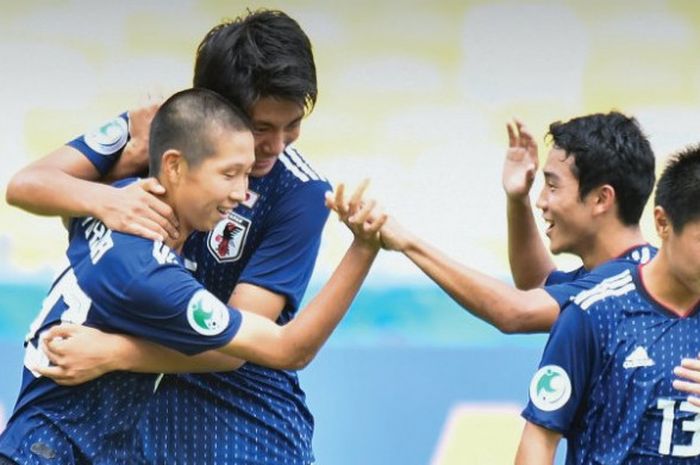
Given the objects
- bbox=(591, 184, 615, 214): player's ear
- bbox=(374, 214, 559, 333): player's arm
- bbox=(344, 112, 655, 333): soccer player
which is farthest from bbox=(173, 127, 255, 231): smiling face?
bbox=(591, 184, 615, 214): player's ear

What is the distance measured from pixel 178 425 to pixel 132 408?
15 centimetres

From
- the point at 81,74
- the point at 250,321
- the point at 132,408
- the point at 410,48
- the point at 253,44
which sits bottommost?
the point at 132,408

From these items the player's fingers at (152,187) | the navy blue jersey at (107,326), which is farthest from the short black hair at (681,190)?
the player's fingers at (152,187)

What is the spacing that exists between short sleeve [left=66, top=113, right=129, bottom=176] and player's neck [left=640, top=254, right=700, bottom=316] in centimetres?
102

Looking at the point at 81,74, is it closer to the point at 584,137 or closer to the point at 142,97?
the point at 142,97

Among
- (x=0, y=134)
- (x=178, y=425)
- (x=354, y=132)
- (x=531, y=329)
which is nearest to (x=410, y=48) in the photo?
(x=354, y=132)

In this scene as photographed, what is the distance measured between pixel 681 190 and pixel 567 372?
1.30 feet

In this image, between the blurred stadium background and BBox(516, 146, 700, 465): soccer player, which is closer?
BBox(516, 146, 700, 465): soccer player

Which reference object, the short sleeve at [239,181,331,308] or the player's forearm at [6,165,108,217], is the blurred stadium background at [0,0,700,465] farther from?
the player's forearm at [6,165,108,217]

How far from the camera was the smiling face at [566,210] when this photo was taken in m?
3.42

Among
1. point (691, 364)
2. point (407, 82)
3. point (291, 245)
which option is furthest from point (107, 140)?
point (407, 82)

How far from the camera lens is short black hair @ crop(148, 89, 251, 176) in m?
2.88

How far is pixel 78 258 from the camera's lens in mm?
2895

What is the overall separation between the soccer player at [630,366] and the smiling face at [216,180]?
641mm
